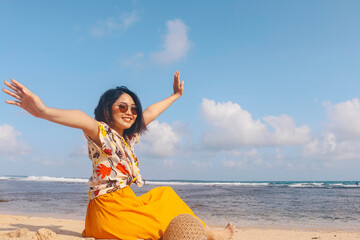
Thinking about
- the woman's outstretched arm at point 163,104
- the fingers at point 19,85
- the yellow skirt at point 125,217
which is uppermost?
the woman's outstretched arm at point 163,104

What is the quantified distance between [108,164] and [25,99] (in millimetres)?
1079

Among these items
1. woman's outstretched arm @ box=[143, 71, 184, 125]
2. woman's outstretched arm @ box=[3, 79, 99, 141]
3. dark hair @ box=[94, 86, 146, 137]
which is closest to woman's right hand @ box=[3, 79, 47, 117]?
woman's outstretched arm @ box=[3, 79, 99, 141]

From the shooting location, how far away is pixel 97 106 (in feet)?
12.1

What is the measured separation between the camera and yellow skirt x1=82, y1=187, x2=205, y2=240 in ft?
10.6

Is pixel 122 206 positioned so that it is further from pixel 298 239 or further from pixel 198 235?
pixel 298 239

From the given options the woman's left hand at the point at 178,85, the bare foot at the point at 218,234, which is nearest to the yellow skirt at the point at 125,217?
the bare foot at the point at 218,234

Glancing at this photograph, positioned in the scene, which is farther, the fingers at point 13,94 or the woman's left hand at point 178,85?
the woman's left hand at point 178,85

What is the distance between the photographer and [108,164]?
10.8 feet

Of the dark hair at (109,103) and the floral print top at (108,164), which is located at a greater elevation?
the dark hair at (109,103)

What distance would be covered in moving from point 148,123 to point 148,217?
1421 mm

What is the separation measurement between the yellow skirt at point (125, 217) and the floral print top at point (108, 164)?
0.09 meters

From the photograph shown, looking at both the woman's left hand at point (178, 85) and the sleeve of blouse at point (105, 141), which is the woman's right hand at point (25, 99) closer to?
the sleeve of blouse at point (105, 141)

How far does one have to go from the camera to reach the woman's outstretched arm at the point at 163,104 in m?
4.36

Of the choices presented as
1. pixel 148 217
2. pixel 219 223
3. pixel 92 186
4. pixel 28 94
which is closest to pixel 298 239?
pixel 219 223
